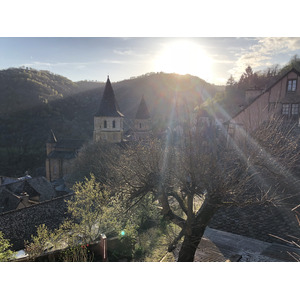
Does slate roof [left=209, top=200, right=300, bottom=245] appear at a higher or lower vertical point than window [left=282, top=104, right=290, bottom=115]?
lower

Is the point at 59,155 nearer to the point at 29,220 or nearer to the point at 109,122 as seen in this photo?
the point at 109,122

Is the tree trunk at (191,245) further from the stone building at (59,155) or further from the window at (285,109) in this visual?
the stone building at (59,155)

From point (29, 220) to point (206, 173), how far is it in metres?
5.14

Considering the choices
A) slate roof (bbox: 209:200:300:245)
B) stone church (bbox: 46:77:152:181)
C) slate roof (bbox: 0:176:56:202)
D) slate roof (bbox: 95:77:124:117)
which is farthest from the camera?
stone church (bbox: 46:77:152:181)

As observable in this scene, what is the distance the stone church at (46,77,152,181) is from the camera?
22.0m

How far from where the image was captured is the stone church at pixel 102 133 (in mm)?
22031

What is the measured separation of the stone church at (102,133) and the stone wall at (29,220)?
12.5 metres

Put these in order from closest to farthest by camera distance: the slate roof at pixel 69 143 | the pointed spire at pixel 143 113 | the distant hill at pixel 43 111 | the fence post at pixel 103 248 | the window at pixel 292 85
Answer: the fence post at pixel 103 248 < the window at pixel 292 85 < the distant hill at pixel 43 111 < the pointed spire at pixel 143 113 < the slate roof at pixel 69 143

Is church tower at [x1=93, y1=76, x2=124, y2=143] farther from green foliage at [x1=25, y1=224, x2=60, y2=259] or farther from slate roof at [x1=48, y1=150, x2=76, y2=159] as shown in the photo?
green foliage at [x1=25, y1=224, x2=60, y2=259]

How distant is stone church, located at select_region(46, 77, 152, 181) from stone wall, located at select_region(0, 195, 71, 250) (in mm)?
12540

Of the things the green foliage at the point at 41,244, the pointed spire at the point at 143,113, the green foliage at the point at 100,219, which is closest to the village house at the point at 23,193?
the green foliage at the point at 100,219

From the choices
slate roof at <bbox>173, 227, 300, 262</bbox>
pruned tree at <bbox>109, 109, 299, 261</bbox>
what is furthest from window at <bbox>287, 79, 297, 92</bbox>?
slate roof at <bbox>173, 227, 300, 262</bbox>
